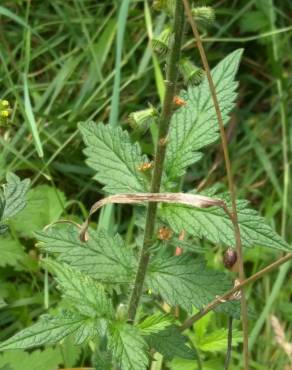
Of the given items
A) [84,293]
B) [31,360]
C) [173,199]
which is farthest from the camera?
[31,360]

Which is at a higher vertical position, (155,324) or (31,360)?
(155,324)

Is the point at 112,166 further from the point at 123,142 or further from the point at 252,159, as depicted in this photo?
the point at 252,159

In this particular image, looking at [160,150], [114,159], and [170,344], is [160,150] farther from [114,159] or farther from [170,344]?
[170,344]

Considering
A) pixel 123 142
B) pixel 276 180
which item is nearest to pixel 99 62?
pixel 276 180

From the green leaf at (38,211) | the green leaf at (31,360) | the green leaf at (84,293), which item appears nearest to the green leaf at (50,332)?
the green leaf at (84,293)

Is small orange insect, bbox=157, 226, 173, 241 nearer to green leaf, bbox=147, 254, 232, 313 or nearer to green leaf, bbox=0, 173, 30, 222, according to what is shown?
green leaf, bbox=147, 254, 232, 313

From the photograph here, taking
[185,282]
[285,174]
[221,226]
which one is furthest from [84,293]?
[285,174]

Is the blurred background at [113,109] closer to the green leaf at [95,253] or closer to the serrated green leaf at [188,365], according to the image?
the serrated green leaf at [188,365]

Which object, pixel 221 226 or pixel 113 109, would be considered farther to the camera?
pixel 113 109
